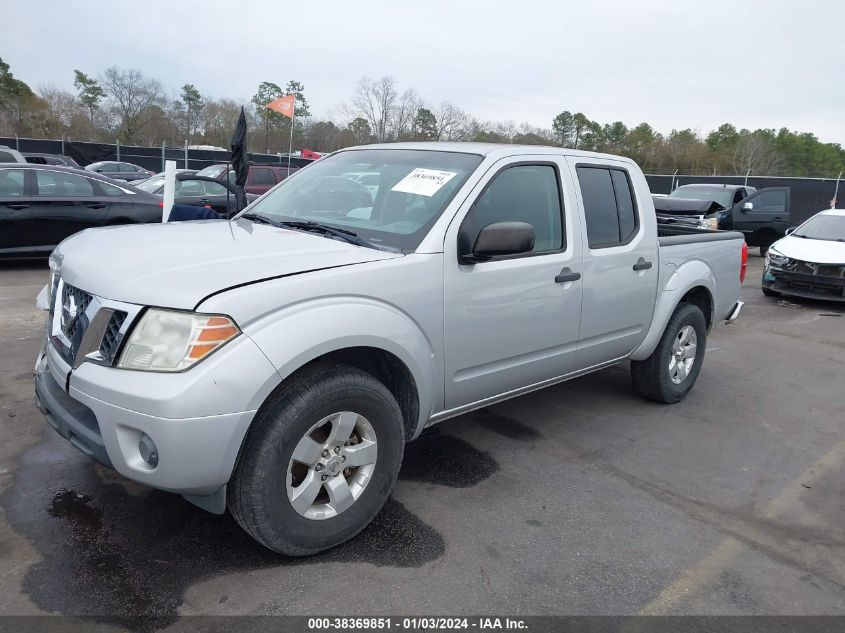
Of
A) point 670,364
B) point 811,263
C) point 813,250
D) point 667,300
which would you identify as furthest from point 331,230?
point 813,250

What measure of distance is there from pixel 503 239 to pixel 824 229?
394 inches

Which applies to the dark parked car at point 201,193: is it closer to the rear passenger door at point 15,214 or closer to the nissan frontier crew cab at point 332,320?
the rear passenger door at point 15,214

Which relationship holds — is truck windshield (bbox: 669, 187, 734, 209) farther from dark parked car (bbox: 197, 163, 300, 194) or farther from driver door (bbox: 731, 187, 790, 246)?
dark parked car (bbox: 197, 163, 300, 194)

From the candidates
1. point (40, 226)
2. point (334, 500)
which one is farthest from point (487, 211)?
point (40, 226)

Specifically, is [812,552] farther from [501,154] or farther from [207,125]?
[207,125]

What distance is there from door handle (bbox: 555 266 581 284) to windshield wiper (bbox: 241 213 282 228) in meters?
1.61

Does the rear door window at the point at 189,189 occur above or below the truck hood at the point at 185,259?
above

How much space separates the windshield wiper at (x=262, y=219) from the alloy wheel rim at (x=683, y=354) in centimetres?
314

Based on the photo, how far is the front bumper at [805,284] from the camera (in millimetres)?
9711

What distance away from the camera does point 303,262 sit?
2.83 metres

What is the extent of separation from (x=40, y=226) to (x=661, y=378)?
8459 millimetres

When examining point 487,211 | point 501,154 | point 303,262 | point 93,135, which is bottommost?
point 303,262

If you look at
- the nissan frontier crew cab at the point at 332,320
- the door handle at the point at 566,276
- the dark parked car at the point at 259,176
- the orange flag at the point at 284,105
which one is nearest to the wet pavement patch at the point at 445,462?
the nissan frontier crew cab at the point at 332,320

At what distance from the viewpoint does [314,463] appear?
2785 millimetres
